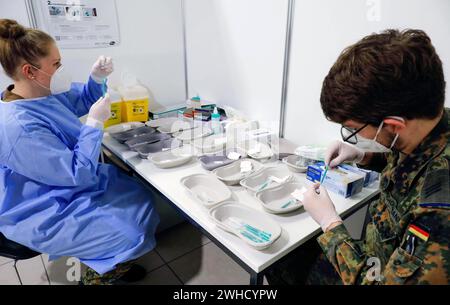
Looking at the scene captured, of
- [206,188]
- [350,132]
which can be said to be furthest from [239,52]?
[350,132]

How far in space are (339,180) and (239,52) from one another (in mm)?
1069

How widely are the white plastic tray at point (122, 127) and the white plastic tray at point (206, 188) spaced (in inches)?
28.5

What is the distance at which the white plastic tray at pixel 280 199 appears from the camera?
1.08 m

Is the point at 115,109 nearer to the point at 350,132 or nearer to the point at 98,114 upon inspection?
the point at 98,114

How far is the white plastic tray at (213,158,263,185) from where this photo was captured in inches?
51.2

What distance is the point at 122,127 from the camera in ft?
6.04

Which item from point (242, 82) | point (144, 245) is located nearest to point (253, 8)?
point (242, 82)

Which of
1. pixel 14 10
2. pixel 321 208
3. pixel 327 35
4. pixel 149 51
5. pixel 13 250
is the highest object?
pixel 14 10

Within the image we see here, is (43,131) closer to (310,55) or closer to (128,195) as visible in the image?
(128,195)

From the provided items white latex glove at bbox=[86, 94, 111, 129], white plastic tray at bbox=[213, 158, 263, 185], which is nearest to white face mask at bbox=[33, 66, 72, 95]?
white latex glove at bbox=[86, 94, 111, 129]

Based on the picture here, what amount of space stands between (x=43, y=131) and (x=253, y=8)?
4.18 feet

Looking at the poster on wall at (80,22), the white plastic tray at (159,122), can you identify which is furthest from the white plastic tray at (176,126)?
the poster on wall at (80,22)

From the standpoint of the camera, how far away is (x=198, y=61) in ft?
7.30

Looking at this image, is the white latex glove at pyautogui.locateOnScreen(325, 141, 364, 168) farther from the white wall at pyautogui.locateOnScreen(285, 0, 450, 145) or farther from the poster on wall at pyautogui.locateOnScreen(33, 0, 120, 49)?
the poster on wall at pyautogui.locateOnScreen(33, 0, 120, 49)
